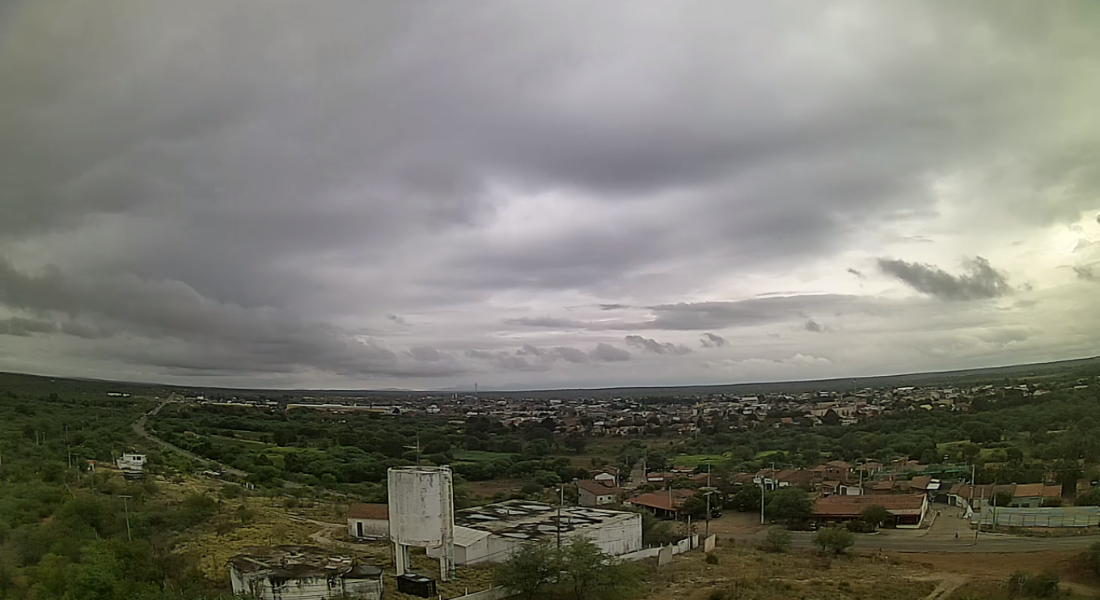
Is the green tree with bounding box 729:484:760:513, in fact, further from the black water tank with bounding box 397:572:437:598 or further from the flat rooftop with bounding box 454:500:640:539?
the black water tank with bounding box 397:572:437:598

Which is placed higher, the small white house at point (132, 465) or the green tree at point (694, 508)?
the small white house at point (132, 465)

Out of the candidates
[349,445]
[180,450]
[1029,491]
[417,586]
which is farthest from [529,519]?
[349,445]

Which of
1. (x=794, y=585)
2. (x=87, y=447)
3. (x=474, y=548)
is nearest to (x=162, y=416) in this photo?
(x=87, y=447)

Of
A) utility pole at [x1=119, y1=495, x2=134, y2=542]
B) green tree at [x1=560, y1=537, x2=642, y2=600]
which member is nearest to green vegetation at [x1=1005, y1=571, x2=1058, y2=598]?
green tree at [x1=560, y1=537, x2=642, y2=600]

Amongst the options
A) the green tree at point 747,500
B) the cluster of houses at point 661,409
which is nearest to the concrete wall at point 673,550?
the green tree at point 747,500

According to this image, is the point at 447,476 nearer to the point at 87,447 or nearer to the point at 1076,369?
the point at 87,447

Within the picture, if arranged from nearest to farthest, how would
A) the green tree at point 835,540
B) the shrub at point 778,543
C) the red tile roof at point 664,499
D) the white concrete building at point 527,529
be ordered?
the white concrete building at point 527,529 → the green tree at point 835,540 → the shrub at point 778,543 → the red tile roof at point 664,499

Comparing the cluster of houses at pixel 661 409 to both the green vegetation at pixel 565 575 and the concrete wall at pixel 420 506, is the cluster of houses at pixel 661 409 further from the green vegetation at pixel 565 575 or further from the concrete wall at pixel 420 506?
the concrete wall at pixel 420 506

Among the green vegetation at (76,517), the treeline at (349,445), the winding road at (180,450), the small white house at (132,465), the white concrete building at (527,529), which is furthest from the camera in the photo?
the treeline at (349,445)
